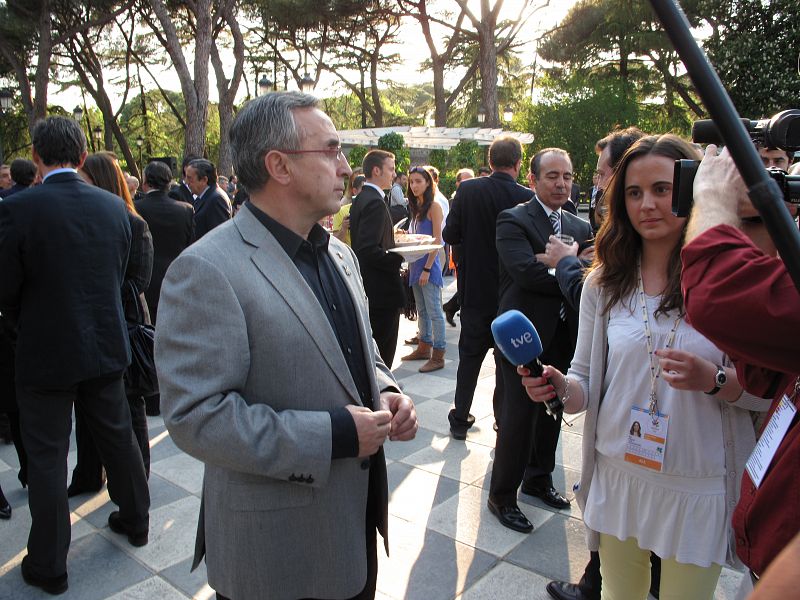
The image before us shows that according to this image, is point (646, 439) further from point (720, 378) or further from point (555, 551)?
point (555, 551)

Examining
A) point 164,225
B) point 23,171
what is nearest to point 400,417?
point 164,225

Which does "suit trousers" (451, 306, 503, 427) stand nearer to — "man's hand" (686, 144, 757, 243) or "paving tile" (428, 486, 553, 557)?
"paving tile" (428, 486, 553, 557)

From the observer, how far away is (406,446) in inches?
179

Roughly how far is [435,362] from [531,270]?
3.39 m

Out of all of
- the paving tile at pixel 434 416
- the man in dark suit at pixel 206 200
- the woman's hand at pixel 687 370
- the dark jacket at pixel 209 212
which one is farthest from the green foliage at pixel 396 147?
the woman's hand at pixel 687 370

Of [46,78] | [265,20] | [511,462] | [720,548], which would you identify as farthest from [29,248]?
[265,20]

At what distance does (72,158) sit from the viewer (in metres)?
2.98

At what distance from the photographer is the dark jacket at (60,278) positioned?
282cm

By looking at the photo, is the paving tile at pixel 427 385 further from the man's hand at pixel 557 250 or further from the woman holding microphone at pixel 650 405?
the woman holding microphone at pixel 650 405

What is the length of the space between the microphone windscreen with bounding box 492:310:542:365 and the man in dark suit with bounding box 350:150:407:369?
2994 millimetres

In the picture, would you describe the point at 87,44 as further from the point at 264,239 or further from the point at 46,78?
the point at 264,239

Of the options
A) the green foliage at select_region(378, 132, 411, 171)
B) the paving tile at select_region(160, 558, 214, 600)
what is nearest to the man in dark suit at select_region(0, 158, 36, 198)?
the paving tile at select_region(160, 558, 214, 600)

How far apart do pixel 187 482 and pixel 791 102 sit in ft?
56.4

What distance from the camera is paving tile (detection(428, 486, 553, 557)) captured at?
130 inches
